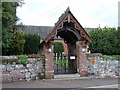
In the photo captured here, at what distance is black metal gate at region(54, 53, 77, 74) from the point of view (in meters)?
19.9

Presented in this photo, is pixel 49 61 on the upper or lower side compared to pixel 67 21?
lower

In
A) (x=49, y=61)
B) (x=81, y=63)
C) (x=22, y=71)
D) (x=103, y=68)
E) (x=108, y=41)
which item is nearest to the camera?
(x=22, y=71)

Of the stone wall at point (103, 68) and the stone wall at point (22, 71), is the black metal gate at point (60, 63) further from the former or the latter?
the stone wall at point (22, 71)

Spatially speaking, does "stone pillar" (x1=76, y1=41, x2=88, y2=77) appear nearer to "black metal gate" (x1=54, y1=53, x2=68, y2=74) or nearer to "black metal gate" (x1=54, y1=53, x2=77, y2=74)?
"black metal gate" (x1=54, y1=53, x2=77, y2=74)

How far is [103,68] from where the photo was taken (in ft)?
65.1

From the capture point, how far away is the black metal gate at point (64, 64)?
19.9 metres

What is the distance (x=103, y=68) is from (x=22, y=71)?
6.18 metres

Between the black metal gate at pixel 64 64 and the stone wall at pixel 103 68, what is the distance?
4.25ft

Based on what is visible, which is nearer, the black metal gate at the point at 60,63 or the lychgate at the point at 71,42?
the lychgate at the point at 71,42

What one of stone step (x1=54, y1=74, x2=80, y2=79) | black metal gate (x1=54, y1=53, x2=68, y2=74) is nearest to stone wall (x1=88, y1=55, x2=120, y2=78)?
stone step (x1=54, y1=74, x2=80, y2=79)

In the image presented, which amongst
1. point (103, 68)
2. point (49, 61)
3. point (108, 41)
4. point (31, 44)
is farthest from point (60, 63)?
point (108, 41)

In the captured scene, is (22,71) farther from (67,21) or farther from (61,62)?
(67,21)

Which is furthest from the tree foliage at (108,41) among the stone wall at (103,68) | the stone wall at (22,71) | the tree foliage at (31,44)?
the stone wall at (22,71)

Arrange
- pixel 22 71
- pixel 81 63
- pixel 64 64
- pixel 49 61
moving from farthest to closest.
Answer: pixel 64 64 → pixel 81 63 → pixel 49 61 → pixel 22 71
